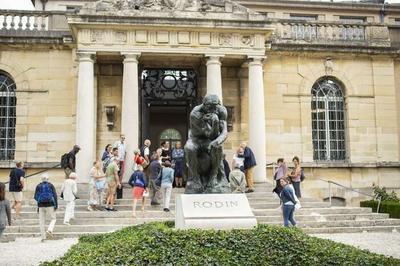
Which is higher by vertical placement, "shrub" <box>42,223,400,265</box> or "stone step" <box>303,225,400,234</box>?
"shrub" <box>42,223,400,265</box>

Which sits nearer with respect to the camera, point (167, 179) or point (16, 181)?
point (167, 179)

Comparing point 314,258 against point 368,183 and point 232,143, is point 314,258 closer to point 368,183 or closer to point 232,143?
point 232,143

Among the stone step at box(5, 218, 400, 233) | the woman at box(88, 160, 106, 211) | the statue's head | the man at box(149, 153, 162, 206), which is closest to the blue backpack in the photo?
the stone step at box(5, 218, 400, 233)

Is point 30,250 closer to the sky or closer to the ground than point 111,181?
closer to the ground

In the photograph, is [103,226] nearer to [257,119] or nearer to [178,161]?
[178,161]

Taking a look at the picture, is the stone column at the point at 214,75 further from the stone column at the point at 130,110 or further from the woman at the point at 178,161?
the stone column at the point at 130,110

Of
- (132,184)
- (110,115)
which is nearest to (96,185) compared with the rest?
(132,184)

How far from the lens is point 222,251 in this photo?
8.05 metres

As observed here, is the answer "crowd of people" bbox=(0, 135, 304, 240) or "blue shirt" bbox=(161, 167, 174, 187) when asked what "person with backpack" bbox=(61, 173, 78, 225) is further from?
"blue shirt" bbox=(161, 167, 174, 187)

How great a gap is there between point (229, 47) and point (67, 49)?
6.61 m

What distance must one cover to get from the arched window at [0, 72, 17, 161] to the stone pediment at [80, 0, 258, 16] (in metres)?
4.81

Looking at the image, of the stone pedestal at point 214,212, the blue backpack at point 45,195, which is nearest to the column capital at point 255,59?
the blue backpack at point 45,195

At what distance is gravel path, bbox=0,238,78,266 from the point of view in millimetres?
10281

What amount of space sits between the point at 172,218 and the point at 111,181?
7.24ft
